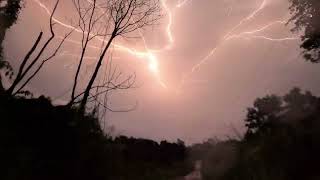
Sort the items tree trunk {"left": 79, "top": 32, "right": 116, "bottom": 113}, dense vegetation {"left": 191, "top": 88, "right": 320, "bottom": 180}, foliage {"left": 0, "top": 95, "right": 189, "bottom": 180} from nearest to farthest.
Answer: foliage {"left": 0, "top": 95, "right": 189, "bottom": 180}
tree trunk {"left": 79, "top": 32, "right": 116, "bottom": 113}
dense vegetation {"left": 191, "top": 88, "right": 320, "bottom": 180}

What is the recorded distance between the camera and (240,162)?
17.2m

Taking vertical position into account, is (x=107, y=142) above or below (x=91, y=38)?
below

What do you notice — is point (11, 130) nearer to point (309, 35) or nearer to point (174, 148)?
point (309, 35)

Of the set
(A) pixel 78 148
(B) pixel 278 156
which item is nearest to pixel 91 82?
(A) pixel 78 148

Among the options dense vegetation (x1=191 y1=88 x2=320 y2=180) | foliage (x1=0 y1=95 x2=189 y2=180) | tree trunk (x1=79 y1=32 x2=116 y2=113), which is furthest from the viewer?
→ dense vegetation (x1=191 y1=88 x2=320 y2=180)

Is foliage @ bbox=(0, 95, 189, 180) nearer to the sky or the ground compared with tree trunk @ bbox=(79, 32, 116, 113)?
nearer to the ground

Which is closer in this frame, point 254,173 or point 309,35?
point 254,173

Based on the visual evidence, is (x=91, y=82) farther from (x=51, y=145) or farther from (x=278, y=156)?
(x=278, y=156)

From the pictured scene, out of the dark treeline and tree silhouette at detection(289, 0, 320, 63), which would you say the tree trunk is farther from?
tree silhouette at detection(289, 0, 320, 63)

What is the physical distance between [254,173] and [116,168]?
240 inches

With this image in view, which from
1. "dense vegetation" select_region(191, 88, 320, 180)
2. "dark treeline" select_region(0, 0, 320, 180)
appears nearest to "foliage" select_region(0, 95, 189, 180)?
"dark treeline" select_region(0, 0, 320, 180)

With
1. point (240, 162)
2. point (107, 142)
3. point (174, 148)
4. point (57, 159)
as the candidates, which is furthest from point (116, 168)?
point (174, 148)

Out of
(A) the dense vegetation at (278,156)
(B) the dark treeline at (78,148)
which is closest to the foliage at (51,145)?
(B) the dark treeline at (78,148)

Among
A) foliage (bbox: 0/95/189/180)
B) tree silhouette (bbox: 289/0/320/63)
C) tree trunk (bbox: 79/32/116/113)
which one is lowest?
foliage (bbox: 0/95/189/180)
